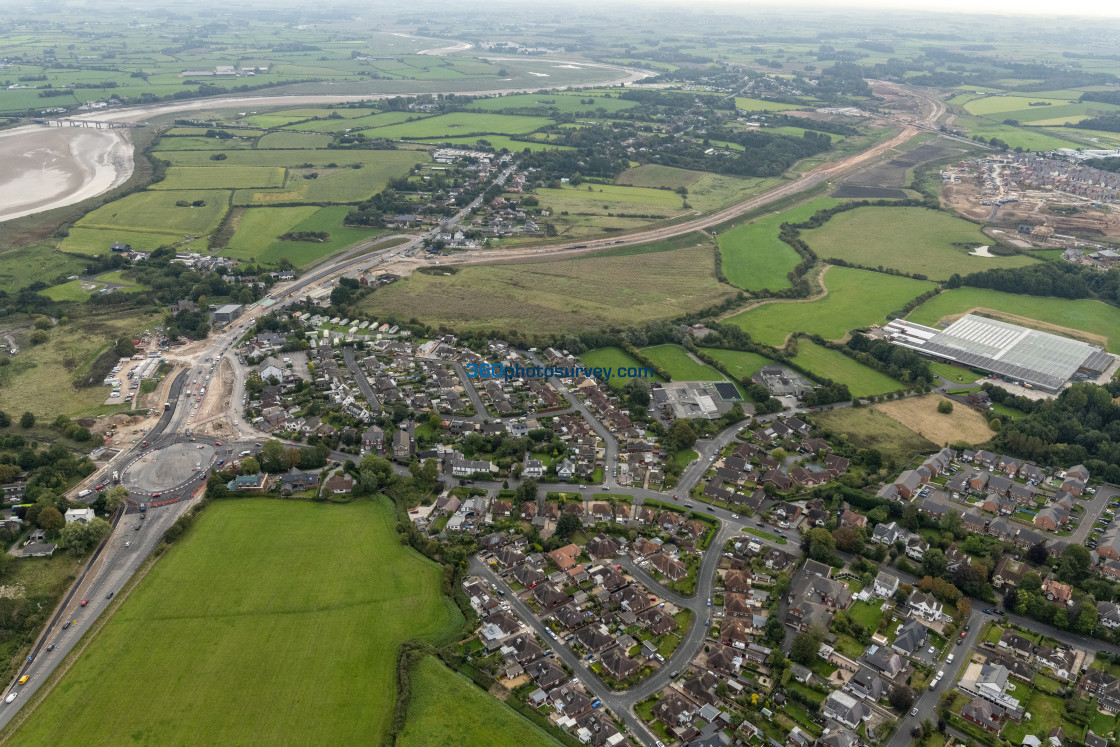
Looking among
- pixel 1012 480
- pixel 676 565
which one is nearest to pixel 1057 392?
pixel 1012 480

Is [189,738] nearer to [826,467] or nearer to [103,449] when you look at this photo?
[103,449]

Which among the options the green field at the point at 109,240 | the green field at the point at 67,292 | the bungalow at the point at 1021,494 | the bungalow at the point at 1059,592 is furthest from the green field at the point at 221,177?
the bungalow at the point at 1059,592

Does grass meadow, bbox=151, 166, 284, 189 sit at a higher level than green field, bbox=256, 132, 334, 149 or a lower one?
lower

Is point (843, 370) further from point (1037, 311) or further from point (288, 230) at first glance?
point (288, 230)

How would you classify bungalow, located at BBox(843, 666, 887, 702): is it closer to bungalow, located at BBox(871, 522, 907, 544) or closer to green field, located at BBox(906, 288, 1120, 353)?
bungalow, located at BBox(871, 522, 907, 544)

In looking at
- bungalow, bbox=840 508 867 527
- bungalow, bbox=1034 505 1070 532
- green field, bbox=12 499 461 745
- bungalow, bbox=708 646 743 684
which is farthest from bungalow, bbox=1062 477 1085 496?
green field, bbox=12 499 461 745
